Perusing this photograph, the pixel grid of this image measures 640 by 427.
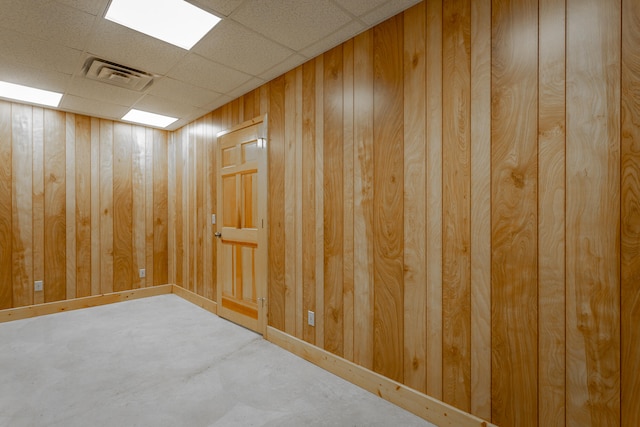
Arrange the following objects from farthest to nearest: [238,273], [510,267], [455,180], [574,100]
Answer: [238,273]
[455,180]
[510,267]
[574,100]

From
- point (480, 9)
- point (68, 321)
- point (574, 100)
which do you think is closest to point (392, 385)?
point (574, 100)

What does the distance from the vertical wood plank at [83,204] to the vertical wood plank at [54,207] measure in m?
0.14

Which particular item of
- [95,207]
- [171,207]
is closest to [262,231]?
[171,207]

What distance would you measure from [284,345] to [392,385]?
112 cm

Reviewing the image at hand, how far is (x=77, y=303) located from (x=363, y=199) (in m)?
4.03

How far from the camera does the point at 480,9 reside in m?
1.66

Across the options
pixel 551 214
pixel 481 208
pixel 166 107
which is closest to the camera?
pixel 551 214

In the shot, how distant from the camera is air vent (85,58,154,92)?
2656 mm

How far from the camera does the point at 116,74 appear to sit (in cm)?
284

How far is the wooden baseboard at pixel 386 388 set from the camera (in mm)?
1736

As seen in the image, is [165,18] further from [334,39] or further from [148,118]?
[148,118]

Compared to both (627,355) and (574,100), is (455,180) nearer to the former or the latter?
(574,100)

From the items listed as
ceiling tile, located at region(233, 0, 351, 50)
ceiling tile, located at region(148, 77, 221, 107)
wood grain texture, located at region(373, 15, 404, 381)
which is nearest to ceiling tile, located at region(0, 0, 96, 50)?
ceiling tile, located at region(148, 77, 221, 107)

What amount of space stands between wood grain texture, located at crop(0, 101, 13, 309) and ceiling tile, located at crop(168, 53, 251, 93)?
2.29m
